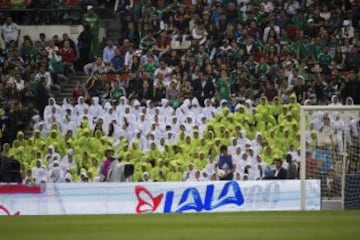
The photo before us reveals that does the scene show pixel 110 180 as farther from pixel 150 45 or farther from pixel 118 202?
pixel 150 45

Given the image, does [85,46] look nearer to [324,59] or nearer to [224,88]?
[224,88]

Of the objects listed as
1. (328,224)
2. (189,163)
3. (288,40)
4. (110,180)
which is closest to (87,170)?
(110,180)

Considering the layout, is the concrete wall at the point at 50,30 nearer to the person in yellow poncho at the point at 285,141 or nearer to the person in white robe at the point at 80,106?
the person in white robe at the point at 80,106

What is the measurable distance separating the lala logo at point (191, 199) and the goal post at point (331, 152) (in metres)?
1.46

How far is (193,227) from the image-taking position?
1105cm

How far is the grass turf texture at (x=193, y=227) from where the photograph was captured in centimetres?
1014

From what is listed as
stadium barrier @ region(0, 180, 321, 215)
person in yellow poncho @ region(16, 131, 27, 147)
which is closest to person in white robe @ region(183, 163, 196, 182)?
stadium barrier @ region(0, 180, 321, 215)

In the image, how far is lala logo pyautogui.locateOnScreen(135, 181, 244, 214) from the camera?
16609 millimetres

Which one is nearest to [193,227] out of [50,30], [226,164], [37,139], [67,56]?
[226,164]

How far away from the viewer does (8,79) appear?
72.3 feet

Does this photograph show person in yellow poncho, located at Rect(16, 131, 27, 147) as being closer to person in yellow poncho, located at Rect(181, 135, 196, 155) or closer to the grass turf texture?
person in yellow poncho, located at Rect(181, 135, 196, 155)

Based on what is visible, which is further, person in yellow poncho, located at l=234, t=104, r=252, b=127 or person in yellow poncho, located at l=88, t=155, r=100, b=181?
person in yellow poncho, located at l=234, t=104, r=252, b=127

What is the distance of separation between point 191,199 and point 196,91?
15.8ft

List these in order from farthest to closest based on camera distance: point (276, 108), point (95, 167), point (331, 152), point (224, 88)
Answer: point (224, 88)
point (276, 108)
point (95, 167)
point (331, 152)
